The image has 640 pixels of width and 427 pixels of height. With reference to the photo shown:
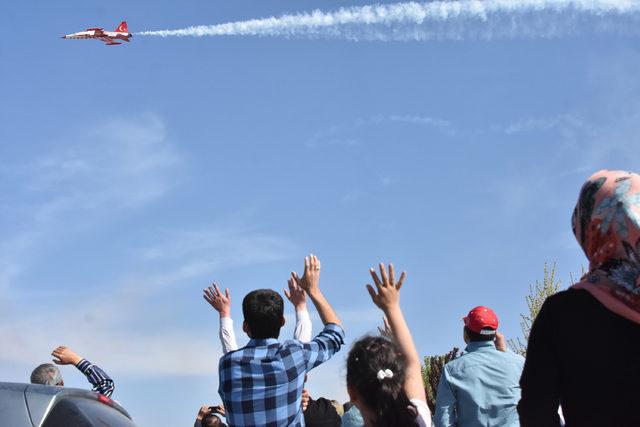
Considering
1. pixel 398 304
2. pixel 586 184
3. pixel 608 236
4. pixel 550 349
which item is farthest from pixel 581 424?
pixel 398 304

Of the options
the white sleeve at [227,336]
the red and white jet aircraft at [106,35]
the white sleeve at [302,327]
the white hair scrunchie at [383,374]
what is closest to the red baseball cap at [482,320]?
the white sleeve at [302,327]

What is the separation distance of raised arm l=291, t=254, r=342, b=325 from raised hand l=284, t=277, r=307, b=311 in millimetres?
307

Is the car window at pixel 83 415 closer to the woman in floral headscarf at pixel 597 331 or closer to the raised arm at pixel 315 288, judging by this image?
the raised arm at pixel 315 288

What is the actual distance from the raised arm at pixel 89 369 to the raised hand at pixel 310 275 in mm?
2517

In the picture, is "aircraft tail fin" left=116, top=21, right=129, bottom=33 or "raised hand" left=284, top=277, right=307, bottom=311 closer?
"raised hand" left=284, top=277, right=307, bottom=311

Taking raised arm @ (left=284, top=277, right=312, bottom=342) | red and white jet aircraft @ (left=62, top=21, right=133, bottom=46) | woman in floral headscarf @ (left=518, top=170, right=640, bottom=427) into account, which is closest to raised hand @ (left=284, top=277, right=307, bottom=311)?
raised arm @ (left=284, top=277, right=312, bottom=342)

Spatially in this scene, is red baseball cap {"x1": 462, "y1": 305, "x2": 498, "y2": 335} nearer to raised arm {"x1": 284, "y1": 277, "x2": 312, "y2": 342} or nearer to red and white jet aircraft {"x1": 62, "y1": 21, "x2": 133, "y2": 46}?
raised arm {"x1": 284, "y1": 277, "x2": 312, "y2": 342}

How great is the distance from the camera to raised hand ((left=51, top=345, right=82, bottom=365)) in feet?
24.1

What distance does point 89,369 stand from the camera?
7.25 metres

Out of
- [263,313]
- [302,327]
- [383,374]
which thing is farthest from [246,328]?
[383,374]

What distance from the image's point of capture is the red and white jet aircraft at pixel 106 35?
45344mm

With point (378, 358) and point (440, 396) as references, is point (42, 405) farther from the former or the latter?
point (440, 396)

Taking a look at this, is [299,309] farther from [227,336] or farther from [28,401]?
[28,401]

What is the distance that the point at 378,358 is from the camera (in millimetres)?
3811
